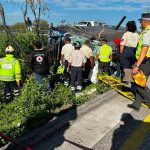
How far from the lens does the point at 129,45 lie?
1137 centimetres

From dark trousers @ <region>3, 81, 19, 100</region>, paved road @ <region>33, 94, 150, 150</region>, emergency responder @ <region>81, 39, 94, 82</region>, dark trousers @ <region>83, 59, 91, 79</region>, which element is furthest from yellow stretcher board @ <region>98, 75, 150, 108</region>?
dark trousers @ <region>3, 81, 19, 100</region>

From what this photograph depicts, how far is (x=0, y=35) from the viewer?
16.9 m

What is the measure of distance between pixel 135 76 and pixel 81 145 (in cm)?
248

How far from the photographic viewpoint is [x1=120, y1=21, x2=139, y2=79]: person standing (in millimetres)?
11227

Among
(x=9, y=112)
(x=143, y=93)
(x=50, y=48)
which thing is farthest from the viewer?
(x=50, y=48)

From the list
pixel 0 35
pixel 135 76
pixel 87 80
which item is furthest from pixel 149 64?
pixel 0 35

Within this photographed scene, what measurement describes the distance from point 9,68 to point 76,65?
2.25m

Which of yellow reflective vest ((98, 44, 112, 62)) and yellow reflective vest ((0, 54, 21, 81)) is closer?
yellow reflective vest ((0, 54, 21, 81))

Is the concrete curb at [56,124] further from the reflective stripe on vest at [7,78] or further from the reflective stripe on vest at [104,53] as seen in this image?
the reflective stripe on vest at [104,53]

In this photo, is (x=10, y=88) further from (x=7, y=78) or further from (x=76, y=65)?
(x=76, y=65)

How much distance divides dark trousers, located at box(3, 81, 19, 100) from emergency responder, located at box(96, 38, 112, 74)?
369cm

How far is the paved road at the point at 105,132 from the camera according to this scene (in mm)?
6281

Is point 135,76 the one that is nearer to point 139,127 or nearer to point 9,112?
point 139,127

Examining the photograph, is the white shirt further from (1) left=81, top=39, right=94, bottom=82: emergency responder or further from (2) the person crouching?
(1) left=81, top=39, right=94, bottom=82: emergency responder
